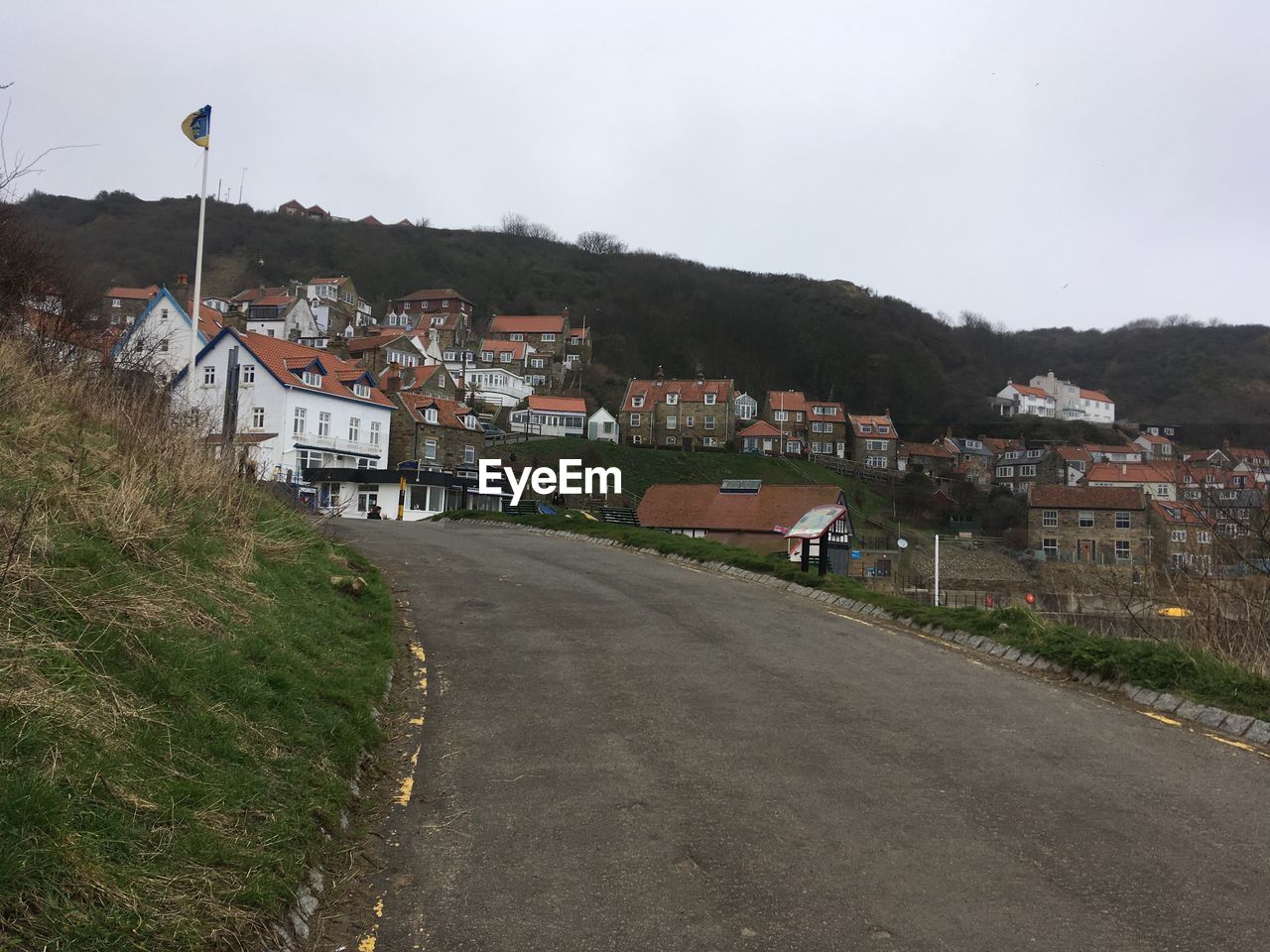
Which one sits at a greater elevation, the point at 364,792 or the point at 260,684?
the point at 260,684

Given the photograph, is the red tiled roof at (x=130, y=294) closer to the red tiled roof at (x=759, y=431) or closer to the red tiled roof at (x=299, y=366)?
the red tiled roof at (x=299, y=366)

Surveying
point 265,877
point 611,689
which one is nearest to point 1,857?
point 265,877

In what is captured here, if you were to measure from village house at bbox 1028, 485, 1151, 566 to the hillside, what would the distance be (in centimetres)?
5737

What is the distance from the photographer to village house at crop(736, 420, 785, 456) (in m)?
106

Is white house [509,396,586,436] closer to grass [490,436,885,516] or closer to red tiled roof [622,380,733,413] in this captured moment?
grass [490,436,885,516]

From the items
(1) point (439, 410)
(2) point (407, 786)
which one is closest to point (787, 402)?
(1) point (439, 410)

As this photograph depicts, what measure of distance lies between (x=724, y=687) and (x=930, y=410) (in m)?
139

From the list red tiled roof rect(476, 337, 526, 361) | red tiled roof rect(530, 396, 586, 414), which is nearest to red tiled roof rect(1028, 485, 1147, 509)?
red tiled roof rect(530, 396, 586, 414)

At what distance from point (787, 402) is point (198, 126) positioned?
9890 cm

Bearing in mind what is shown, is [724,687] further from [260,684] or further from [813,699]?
[260,684]

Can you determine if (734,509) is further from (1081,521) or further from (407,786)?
(407,786)

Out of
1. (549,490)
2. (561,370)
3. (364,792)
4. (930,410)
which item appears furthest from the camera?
(930,410)

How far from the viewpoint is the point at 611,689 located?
356 inches

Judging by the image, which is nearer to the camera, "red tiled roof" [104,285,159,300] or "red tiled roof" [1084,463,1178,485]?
"red tiled roof" [1084,463,1178,485]
